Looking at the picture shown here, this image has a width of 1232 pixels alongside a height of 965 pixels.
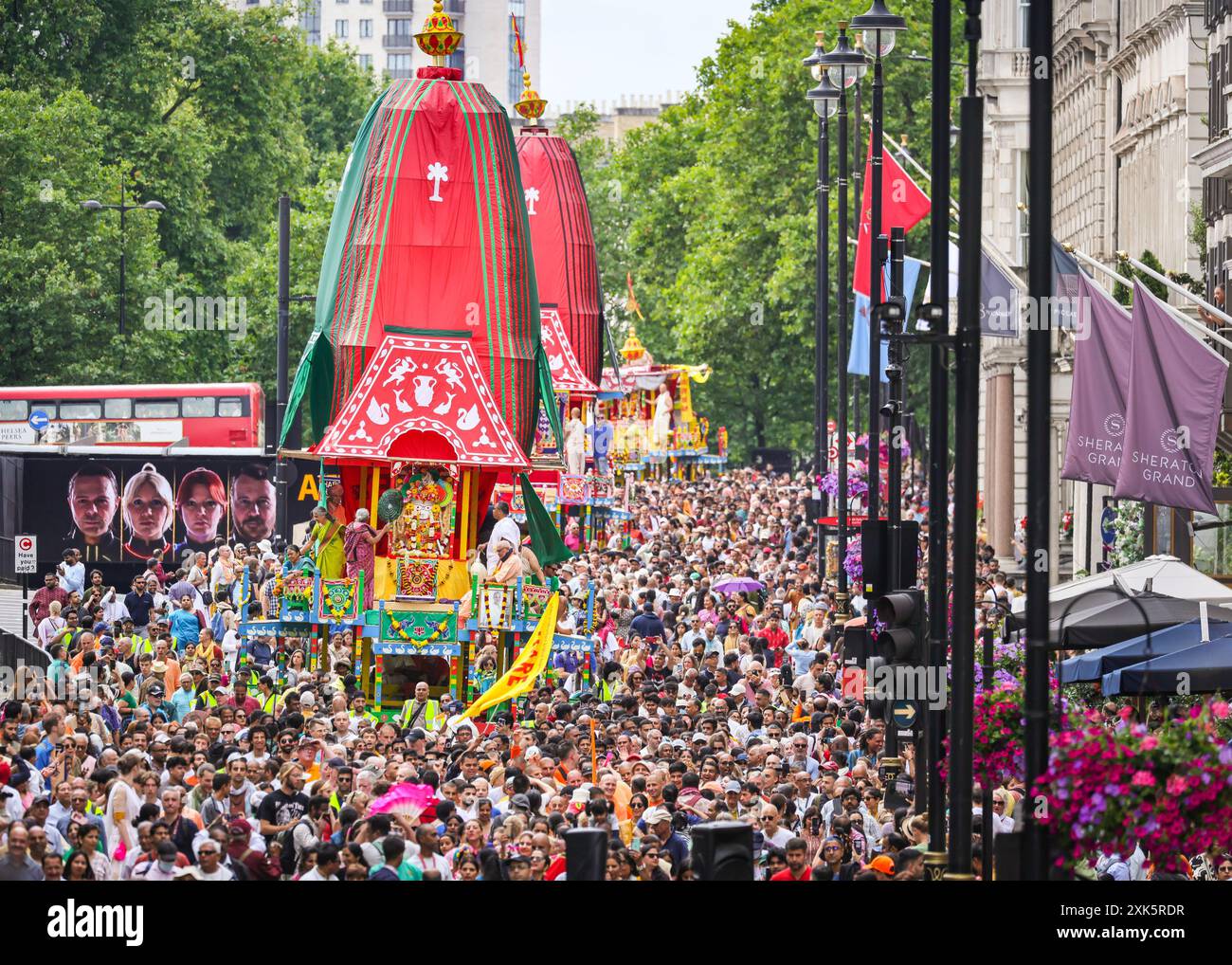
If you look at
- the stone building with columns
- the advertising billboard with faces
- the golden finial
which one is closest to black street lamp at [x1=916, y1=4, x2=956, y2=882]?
the golden finial

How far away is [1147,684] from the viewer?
17328 mm

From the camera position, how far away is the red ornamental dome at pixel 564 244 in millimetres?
44375

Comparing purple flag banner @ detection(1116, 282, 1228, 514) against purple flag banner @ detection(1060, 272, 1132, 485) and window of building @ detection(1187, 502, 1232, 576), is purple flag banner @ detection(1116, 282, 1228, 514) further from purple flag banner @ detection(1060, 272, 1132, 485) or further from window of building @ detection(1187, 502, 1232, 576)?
window of building @ detection(1187, 502, 1232, 576)

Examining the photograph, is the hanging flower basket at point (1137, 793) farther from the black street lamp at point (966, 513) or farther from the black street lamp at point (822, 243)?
the black street lamp at point (822, 243)

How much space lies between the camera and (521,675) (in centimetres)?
2234

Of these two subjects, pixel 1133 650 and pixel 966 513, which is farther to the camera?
pixel 1133 650

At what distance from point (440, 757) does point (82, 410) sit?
34522mm

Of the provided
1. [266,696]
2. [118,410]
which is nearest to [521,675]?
[266,696]

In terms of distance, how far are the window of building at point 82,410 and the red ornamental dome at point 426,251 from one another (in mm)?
25314

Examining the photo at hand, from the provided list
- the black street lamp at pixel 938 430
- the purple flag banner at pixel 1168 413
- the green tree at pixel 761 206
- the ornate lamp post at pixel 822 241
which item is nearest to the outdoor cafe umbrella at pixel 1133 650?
the purple flag banner at pixel 1168 413

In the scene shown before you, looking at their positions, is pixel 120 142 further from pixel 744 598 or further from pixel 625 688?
pixel 625 688

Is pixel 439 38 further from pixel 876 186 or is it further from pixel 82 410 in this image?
pixel 82 410

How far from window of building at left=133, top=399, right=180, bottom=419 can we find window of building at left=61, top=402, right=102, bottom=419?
76cm
